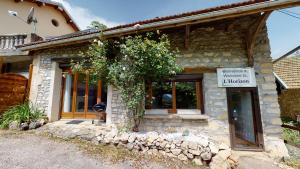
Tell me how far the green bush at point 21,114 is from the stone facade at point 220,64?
2.88 meters

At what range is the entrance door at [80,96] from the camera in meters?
6.96

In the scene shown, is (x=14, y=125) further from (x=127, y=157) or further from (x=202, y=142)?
(x=202, y=142)

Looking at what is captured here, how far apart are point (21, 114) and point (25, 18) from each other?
8.18 m

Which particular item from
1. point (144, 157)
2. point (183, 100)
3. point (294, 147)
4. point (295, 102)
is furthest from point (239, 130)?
point (295, 102)

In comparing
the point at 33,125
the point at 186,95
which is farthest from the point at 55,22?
the point at 186,95

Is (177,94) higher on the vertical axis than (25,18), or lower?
lower

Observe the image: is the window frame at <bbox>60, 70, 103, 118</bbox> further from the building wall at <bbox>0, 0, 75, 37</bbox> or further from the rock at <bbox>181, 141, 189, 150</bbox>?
the building wall at <bbox>0, 0, 75, 37</bbox>

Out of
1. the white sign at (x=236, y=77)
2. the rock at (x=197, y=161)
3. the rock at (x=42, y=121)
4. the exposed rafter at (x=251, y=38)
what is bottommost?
the rock at (x=197, y=161)

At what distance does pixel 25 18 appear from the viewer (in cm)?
1141

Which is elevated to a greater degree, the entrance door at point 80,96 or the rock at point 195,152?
the entrance door at point 80,96

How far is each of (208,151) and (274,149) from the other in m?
2.33

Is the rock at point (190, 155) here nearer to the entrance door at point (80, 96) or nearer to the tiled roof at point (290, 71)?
the entrance door at point (80, 96)

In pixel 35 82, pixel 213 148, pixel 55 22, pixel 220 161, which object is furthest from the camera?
pixel 55 22

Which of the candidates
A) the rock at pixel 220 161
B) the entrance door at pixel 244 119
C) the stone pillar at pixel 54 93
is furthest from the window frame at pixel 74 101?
the entrance door at pixel 244 119
